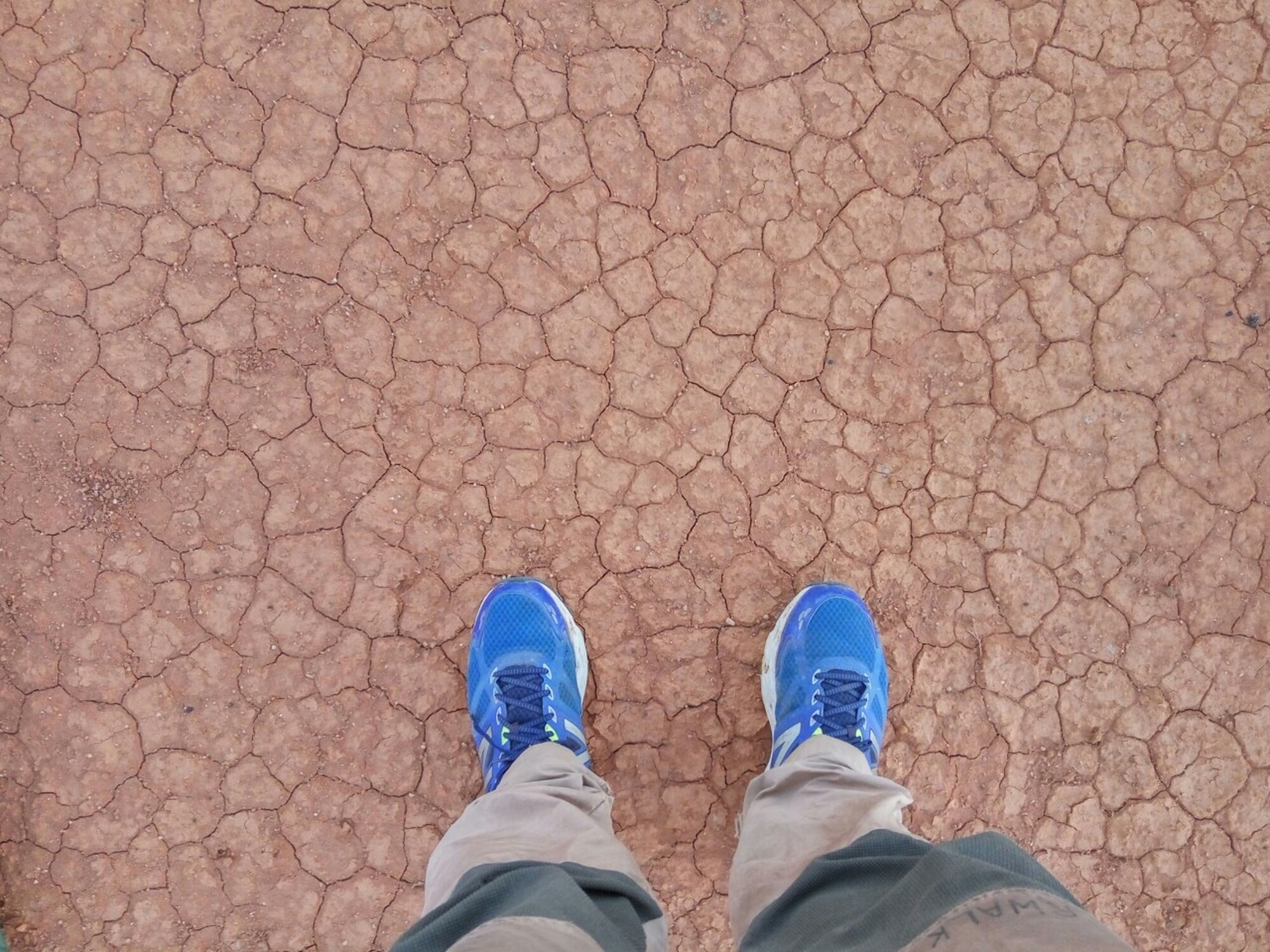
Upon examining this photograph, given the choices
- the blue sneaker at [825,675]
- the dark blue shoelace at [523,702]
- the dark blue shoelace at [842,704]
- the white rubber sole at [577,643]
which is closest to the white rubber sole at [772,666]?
the blue sneaker at [825,675]

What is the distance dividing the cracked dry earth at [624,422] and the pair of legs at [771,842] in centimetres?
13

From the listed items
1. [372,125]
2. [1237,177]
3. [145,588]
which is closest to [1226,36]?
[1237,177]

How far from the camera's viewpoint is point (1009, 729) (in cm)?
234

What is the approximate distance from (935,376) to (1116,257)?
2.06ft

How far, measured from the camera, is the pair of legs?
1.32 metres

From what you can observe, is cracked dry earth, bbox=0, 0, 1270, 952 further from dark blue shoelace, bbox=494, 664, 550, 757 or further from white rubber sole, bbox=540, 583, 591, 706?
dark blue shoelace, bbox=494, 664, 550, 757

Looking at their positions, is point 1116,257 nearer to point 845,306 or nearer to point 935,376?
point 935,376

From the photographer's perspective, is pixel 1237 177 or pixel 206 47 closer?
pixel 206 47

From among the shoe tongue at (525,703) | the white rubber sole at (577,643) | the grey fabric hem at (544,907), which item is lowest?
the grey fabric hem at (544,907)

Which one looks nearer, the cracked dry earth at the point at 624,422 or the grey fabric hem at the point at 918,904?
the grey fabric hem at the point at 918,904

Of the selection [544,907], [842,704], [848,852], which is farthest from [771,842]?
[544,907]

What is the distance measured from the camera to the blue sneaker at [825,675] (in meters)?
2.20

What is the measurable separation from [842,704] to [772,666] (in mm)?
202

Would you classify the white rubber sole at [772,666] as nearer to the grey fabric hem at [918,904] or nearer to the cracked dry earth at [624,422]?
the cracked dry earth at [624,422]
